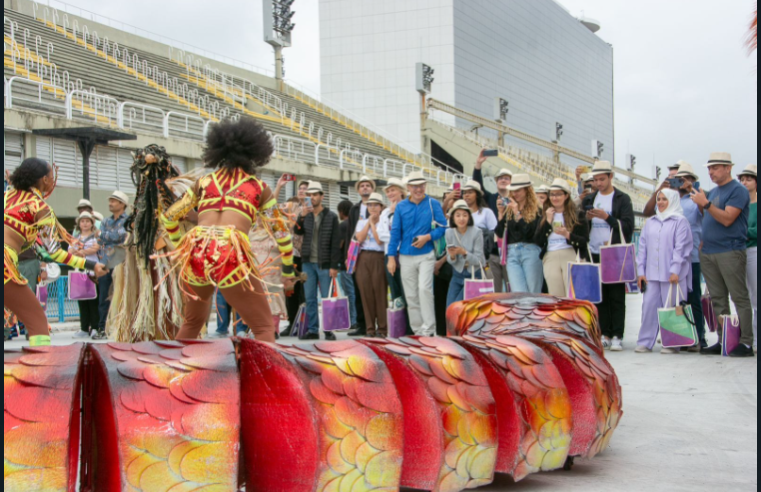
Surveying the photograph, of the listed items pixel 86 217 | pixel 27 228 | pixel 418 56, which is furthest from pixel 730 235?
pixel 418 56

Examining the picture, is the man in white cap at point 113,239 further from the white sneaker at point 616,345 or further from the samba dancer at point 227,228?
the white sneaker at point 616,345

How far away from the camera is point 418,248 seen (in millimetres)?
8836

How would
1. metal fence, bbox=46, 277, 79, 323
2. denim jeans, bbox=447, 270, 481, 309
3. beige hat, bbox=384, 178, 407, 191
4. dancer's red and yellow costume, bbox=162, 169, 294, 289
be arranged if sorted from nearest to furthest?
dancer's red and yellow costume, bbox=162, 169, 294, 289 → denim jeans, bbox=447, 270, 481, 309 → beige hat, bbox=384, 178, 407, 191 → metal fence, bbox=46, 277, 79, 323

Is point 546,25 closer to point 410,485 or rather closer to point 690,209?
point 690,209

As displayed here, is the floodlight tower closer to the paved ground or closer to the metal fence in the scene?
the metal fence

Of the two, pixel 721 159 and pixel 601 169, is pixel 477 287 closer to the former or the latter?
pixel 601 169

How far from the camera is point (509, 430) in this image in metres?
3.27

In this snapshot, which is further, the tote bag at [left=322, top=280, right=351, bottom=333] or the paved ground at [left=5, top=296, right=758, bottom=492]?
the tote bag at [left=322, top=280, right=351, bottom=333]

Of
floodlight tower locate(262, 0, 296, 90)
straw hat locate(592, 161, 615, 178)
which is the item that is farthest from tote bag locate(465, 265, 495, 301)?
floodlight tower locate(262, 0, 296, 90)

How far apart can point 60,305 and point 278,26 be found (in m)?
27.7

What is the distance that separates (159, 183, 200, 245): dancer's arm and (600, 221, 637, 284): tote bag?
4422 millimetres

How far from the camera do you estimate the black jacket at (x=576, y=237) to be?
7.83m

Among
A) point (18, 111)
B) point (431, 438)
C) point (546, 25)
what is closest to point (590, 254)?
point (431, 438)

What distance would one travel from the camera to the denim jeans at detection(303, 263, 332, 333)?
9.93 metres
